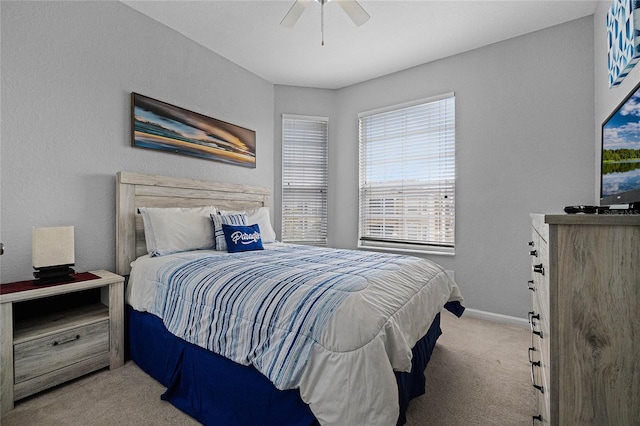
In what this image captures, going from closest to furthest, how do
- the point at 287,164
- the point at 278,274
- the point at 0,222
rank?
the point at 278,274 → the point at 0,222 → the point at 287,164

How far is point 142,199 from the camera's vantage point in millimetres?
2527

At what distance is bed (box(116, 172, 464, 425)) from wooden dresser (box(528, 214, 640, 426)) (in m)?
0.55

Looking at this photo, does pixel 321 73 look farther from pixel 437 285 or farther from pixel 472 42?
pixel 437 285

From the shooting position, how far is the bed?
1.10 metres

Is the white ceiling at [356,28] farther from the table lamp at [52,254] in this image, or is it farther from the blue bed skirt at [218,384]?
the blue bed skirt at [218,384]

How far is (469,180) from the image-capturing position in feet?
10.5

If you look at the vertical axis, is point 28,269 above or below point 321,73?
below

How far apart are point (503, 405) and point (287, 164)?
11.1 ft

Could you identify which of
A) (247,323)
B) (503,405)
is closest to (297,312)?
(247,323)

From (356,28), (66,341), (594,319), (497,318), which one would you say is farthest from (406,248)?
(66,341)

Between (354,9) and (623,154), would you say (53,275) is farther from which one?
(623,154)

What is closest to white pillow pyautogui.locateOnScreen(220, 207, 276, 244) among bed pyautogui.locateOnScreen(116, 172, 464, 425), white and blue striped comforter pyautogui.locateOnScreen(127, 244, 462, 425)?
bed pyautogui.locateOnScreen(116, 172, 464, 425)

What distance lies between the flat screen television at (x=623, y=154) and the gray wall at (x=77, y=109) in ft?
10.4

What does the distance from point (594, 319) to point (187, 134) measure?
3205 millimetres
